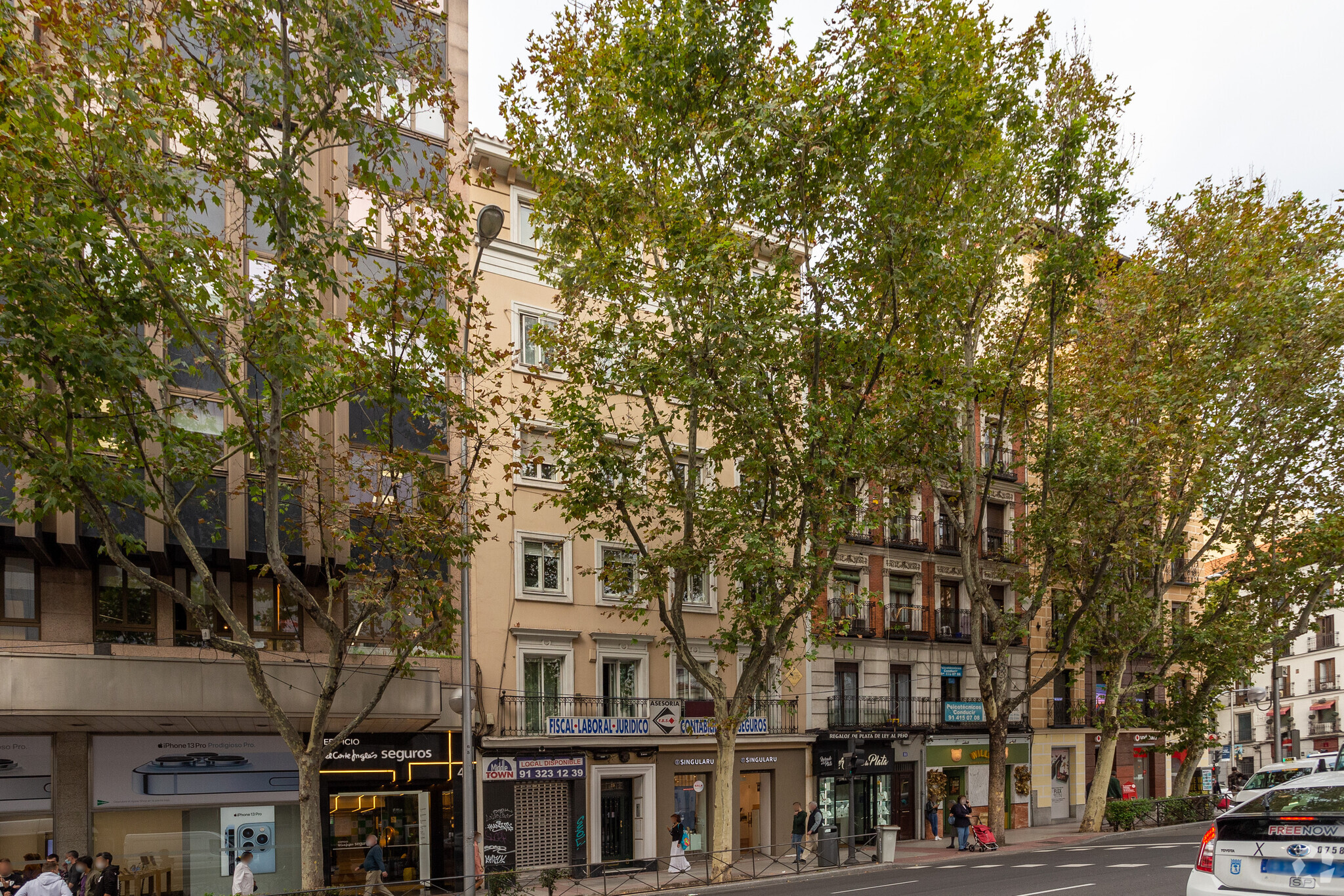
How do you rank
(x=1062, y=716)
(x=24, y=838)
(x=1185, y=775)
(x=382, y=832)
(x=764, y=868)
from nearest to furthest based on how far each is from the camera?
(x=24, y=838)
(x=382, y=832)
(x=764, y=868)
(x=1185, y=775)
(x=1062, y=716)

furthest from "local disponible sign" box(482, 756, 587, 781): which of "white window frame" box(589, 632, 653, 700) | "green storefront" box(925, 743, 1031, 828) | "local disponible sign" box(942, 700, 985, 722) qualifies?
"local disponible sign" box(942, 700, 985, 722)

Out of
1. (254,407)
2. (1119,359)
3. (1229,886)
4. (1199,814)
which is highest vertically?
(1119,359)

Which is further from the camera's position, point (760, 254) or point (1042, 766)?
point (1042, 766)

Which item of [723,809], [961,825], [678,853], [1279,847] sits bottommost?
[961,825]

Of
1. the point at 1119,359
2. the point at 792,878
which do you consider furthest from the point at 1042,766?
the point at 792,878

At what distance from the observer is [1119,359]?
98.1 feet

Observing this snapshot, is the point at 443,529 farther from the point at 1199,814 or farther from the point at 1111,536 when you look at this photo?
the point at 1199,814

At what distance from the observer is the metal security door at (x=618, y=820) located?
27078 millimetres

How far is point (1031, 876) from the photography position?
63.2ft

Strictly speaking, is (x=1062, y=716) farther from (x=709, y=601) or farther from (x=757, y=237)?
(x=757, y=237)

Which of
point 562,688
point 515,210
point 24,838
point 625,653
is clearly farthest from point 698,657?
point 24,838

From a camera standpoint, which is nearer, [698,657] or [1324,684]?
[698,657]

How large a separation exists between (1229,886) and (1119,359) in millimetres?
23244

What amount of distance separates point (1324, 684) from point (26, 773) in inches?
2826
